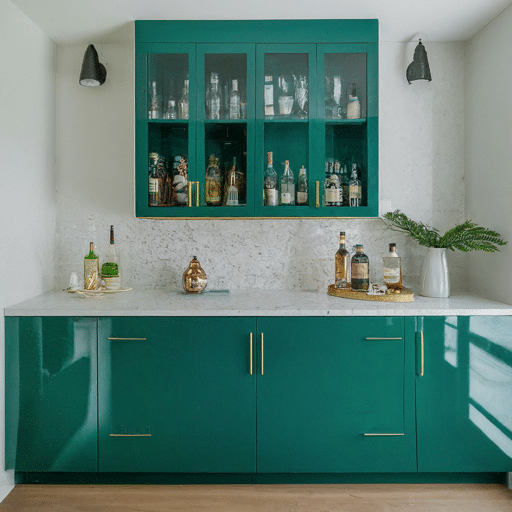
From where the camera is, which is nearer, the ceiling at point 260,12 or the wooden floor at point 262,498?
the wooden floor at point 262,498

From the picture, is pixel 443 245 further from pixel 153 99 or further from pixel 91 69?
pixel 91 69

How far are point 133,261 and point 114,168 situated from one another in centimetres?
58

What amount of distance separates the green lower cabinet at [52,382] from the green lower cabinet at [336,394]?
2.69 feet

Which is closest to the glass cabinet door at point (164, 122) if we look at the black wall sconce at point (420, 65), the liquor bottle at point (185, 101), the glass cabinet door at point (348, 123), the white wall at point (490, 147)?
the liquor bottle at point (185, 101)

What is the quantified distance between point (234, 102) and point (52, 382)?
1.68 m

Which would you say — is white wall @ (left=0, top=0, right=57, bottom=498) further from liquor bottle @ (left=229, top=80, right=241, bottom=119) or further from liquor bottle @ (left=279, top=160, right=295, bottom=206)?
liquor bottle @ (left=279, top=160, right=295, bottom=206)

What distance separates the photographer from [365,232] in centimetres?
270

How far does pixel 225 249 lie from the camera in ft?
8.87

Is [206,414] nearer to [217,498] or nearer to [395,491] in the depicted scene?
[217,498]

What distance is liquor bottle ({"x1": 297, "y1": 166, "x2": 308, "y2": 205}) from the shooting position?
241 cm

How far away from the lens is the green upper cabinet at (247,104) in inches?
91.7

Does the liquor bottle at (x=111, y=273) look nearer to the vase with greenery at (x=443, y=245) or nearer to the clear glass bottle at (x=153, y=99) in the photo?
the clear glass bottle at (x=153, y=99)

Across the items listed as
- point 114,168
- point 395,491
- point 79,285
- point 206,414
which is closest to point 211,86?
point 114,168

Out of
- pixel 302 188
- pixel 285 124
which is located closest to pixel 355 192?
pixel 302 188
